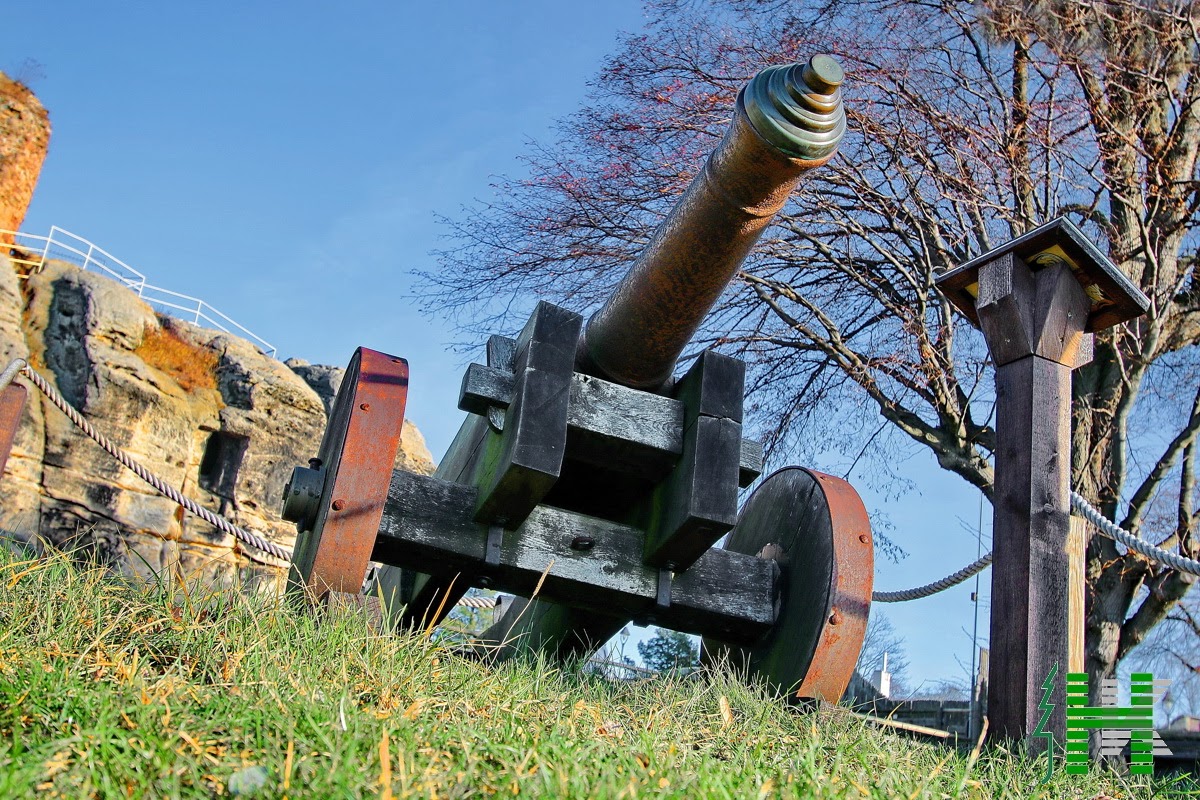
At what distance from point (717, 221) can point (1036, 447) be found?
4.17ft

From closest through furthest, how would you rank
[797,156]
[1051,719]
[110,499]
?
[797,156], [1051,719], [110,499]

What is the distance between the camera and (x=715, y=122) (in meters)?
8.24

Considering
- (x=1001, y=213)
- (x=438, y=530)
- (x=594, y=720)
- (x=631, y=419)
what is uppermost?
(x=1001, y=213)

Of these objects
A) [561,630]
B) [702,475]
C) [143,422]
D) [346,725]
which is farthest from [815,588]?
[143,422]

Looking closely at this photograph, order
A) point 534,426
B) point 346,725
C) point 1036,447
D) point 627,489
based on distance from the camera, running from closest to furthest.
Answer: point 346,725 → point 1036,447 → point 534,426 → point 627,489

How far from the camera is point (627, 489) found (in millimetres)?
4137

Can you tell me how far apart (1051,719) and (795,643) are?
2.89 feet

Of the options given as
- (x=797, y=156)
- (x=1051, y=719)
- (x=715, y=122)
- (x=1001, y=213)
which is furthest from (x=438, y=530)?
(x=1001, y=213)

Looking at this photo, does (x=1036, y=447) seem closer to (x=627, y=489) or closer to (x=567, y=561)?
(x=627, y=489)

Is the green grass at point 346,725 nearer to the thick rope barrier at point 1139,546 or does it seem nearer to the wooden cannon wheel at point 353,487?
the wooden cannon wheel at point 353,487

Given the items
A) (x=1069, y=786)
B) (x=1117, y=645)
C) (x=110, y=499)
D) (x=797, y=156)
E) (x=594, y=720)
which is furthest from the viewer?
(x=110, y=499)

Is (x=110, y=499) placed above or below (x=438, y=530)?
above

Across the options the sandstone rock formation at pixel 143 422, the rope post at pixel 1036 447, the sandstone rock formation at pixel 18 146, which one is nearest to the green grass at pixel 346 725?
the rope post at pixel 1036 447

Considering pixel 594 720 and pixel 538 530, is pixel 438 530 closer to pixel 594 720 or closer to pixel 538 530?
pixel 538 530
